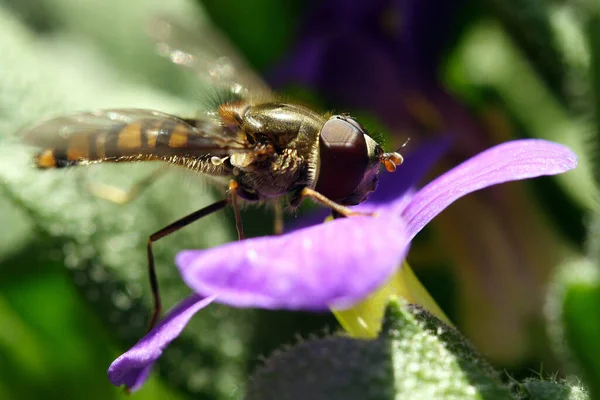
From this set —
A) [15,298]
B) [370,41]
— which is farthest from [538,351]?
[15,298]

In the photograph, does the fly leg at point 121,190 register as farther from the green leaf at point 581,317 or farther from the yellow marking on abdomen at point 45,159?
the green leaf at point 581,317

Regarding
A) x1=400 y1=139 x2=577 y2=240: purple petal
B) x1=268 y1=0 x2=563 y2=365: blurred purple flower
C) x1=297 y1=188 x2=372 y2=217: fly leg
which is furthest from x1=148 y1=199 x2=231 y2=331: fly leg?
x1=268 y1=0 x2=563 y2=365: blurred purple flower

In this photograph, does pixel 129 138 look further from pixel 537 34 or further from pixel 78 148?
pixel 537 34

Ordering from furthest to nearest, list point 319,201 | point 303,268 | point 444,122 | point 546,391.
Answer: point 444,122 < point 319,201 < point 546,391 < point 303,268

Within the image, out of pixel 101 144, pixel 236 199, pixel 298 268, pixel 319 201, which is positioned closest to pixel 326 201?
pixel 319 201

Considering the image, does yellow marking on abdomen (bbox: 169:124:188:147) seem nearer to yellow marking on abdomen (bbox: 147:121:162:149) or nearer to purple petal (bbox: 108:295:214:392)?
yellow marking on abdomen (bbox: 147:121:162:149)

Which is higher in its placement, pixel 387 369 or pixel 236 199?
pixel 387 369

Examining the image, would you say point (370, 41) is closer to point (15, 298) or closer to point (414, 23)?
point (414, 23)
